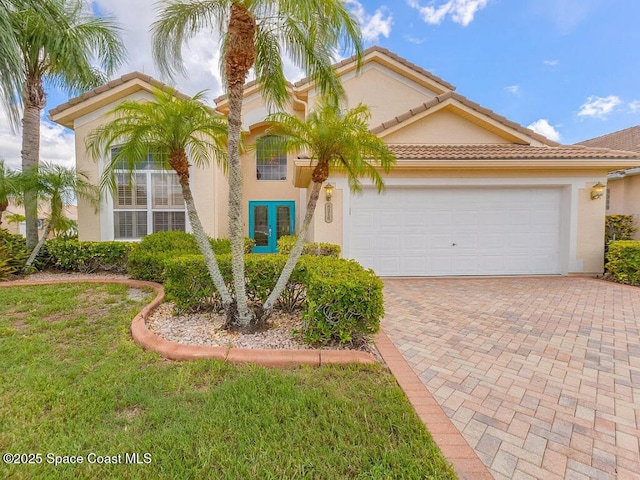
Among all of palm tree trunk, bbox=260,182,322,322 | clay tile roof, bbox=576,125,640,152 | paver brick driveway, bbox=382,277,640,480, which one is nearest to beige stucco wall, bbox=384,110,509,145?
paver brick driveway, bbox=382,277,640,480

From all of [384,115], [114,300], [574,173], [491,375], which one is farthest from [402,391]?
[384,115]

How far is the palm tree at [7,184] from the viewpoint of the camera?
7984mm

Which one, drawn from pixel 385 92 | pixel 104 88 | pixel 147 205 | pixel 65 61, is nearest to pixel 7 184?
pixel 147 205

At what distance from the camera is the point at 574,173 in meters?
8.95

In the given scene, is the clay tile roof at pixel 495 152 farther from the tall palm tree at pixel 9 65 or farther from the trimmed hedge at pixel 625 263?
the tall palm tree at pixel 9 65

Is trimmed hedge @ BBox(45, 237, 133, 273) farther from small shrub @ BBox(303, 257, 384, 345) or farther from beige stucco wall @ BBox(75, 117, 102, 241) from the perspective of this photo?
small shrub @ BBox(303, 257, 384, 345)

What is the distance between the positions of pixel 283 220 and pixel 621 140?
65.0 ft

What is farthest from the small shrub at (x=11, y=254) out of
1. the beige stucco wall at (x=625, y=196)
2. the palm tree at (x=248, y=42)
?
the beige stucco wall at (x=625, y=196)

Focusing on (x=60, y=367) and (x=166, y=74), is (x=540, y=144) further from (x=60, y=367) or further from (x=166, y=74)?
(x=60, y=367)

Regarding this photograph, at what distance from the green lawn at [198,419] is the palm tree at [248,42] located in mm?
1475

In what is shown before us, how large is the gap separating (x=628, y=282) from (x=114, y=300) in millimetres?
13494

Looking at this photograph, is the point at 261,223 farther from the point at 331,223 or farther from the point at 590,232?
the point at 590,232

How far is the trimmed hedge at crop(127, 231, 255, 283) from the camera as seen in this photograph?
772cm

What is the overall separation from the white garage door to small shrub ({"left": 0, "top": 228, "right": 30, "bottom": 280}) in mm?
9903
